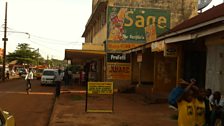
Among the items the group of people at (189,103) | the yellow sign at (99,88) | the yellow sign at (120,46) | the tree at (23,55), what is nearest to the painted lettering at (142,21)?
the yellow sign at (120,46)

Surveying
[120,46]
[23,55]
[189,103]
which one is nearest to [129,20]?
[120,46]

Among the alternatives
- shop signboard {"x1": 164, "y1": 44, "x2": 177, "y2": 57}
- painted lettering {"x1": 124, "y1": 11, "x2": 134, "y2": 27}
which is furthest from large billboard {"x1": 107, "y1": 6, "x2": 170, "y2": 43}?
shop signboard {"x1": 164, "y1": 44, "x2": 177, "y2": 57}

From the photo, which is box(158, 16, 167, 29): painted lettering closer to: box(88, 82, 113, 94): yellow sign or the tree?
box(88, 82, 113, 94): yellow sign

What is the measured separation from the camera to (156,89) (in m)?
25.5

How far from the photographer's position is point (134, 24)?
3284cm

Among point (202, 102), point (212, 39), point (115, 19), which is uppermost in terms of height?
point (115, 19)

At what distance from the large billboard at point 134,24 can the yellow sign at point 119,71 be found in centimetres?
187

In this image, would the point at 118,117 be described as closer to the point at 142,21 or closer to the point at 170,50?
the point at 170,50

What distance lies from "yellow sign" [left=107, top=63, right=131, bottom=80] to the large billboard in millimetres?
1867

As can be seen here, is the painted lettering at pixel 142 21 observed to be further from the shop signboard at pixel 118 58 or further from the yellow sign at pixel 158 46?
the yellow sign at pixel 158 46

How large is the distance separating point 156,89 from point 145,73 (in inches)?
257

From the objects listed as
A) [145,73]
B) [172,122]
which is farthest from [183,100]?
[145,73]

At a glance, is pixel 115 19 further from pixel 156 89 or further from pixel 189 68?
pixel 189 68

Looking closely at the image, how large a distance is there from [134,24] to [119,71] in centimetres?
368
